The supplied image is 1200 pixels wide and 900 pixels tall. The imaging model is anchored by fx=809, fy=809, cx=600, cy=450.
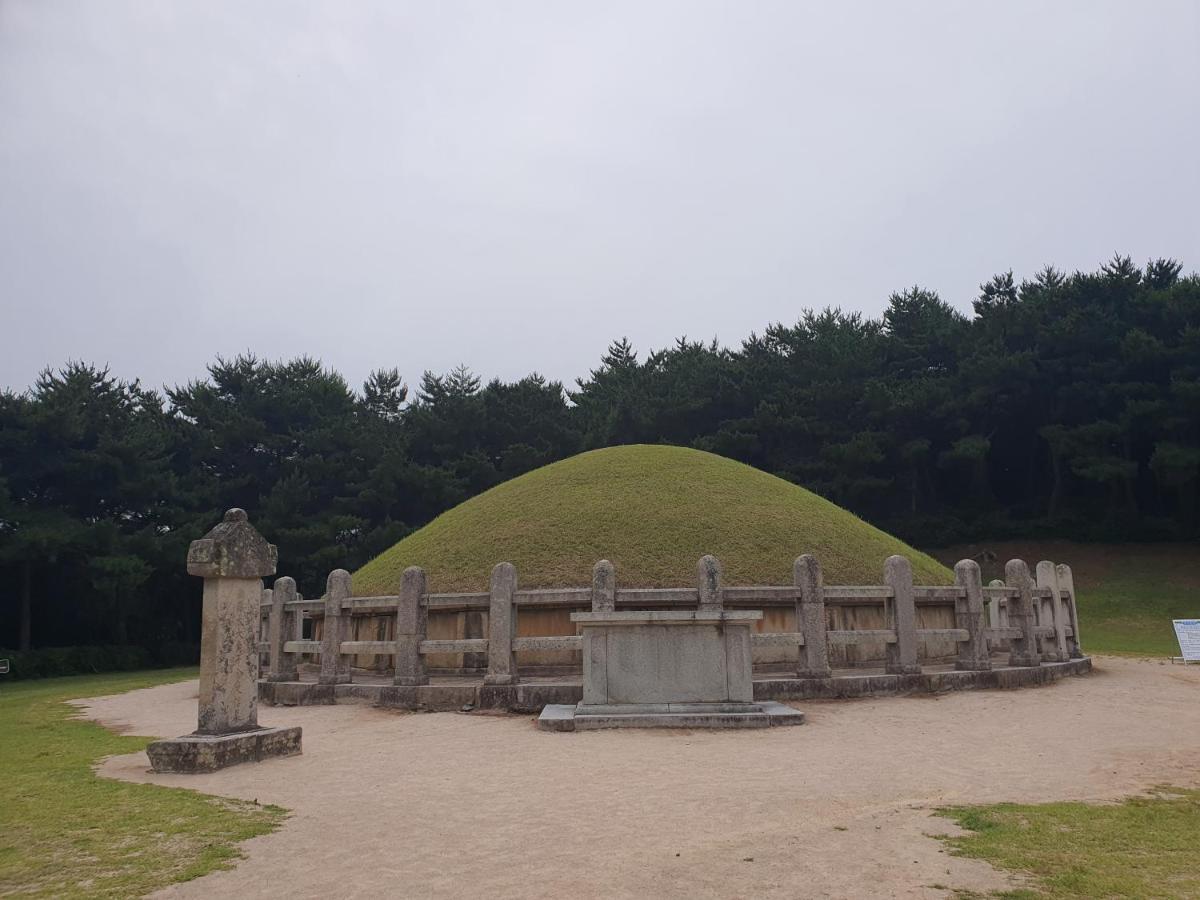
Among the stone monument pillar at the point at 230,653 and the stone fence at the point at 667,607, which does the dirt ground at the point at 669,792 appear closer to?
the stone monument pillar at the point at 230,653

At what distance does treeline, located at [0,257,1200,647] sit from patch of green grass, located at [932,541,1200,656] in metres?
1.00

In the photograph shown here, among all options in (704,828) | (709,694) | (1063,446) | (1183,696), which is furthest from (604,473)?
(1063,446)

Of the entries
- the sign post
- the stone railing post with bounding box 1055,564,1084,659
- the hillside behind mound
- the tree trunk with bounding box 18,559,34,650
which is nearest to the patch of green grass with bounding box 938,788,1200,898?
the hillside behind mound

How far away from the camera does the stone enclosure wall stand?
45.6 ft

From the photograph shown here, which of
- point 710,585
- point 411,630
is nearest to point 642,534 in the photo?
point 710,585

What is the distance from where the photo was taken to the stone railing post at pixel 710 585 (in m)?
14.0

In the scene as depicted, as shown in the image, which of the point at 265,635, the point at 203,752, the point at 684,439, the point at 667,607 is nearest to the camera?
the point at 203,752

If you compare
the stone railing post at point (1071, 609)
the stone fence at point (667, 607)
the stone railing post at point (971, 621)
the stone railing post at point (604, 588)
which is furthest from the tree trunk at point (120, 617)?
the stone railing post at point (1071, 609)

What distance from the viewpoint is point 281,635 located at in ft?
52.6

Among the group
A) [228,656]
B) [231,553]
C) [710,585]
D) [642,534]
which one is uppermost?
[642,534]

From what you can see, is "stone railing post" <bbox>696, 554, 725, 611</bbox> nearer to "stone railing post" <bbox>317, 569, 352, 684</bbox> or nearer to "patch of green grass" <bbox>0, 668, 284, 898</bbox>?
"stone railing post" <bbox>317, 569, 352, 684</bbox>

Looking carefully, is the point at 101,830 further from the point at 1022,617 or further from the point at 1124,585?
the point at 1124,585

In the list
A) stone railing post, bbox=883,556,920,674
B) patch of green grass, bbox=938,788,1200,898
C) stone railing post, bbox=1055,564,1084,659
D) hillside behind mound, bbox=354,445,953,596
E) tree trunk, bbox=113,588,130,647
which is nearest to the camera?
patch of green grass, bbox=938,788,1200,898

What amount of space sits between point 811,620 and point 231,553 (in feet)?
30.7
